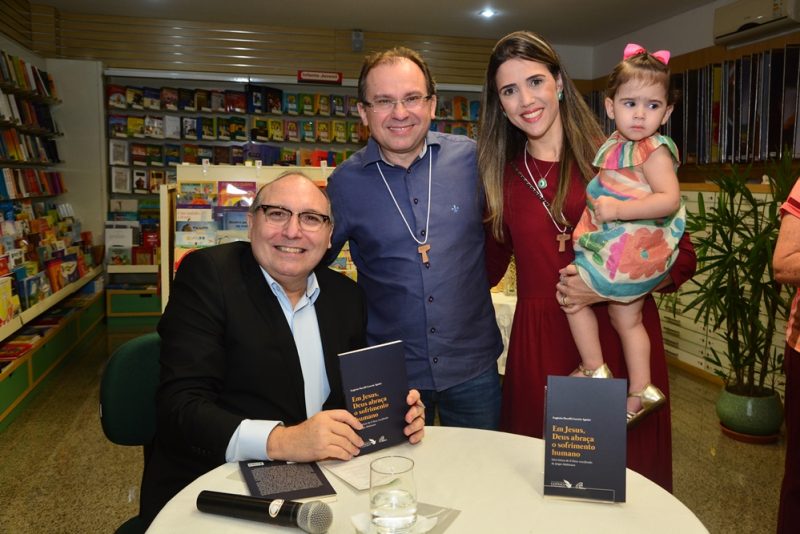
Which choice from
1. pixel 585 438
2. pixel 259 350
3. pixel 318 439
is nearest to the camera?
Answer: pixel 585 438

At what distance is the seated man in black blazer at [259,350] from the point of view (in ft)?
4.97

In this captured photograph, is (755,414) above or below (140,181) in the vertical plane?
below

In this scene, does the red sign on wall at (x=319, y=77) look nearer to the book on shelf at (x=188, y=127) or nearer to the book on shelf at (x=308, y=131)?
the book on shelf at (x=308, y=131)

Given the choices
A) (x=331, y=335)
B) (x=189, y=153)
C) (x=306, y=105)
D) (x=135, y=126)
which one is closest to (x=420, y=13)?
(x=306, y=105)

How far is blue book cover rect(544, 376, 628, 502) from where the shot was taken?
130cm

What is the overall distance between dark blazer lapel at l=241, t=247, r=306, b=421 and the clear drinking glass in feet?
2.07

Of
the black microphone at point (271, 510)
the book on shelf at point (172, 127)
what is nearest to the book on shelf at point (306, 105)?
the book on shelf at point (172, 127)

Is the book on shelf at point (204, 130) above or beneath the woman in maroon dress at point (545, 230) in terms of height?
above

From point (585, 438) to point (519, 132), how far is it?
111cm

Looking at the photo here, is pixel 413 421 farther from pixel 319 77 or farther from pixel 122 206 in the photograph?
pixel 122 206

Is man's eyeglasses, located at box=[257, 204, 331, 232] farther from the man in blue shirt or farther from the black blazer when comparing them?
the man in blue shirt

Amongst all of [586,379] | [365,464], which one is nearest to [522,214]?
[586,379]

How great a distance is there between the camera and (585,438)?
131 centimetres

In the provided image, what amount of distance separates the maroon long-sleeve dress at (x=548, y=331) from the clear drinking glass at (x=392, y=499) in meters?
0.89
